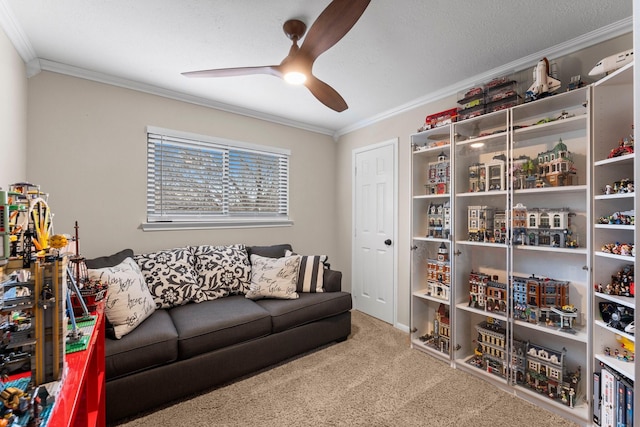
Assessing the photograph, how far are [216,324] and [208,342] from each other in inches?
5.0

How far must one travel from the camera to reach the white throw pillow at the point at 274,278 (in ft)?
8.88

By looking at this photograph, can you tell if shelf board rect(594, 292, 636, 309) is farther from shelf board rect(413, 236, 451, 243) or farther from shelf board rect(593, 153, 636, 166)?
shelf board rect(413, 236, 451, 243)

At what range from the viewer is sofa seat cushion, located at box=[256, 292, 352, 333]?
2.44m

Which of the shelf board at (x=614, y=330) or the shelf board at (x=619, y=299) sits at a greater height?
the shelf board at (x=619, y=299)

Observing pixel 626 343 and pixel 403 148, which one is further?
pixel 403 148

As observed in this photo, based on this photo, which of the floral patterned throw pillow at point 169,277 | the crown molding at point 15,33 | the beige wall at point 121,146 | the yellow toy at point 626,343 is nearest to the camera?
the yellow toy at point 626,343

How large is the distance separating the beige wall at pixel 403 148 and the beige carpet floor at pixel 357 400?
37.2 inches

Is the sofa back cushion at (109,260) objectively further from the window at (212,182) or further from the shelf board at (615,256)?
the shelf board at (615,256)

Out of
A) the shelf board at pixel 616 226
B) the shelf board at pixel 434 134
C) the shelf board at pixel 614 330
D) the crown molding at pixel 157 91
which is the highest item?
the crown molding at pixel 157 91

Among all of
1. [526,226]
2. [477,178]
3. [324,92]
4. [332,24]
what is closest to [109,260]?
[324,92]

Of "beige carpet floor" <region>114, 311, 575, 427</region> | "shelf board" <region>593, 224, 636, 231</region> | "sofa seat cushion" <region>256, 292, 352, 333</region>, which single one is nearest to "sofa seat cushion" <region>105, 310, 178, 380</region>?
Result: "beige carpet floor" <region>114, 311, 575, 427</region>

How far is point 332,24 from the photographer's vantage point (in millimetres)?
1437

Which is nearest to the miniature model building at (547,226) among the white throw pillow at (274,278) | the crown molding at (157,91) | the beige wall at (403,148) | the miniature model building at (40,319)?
the beige wall at (403,148)

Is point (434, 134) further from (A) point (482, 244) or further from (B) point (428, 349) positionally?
(B) point (428, 349)
